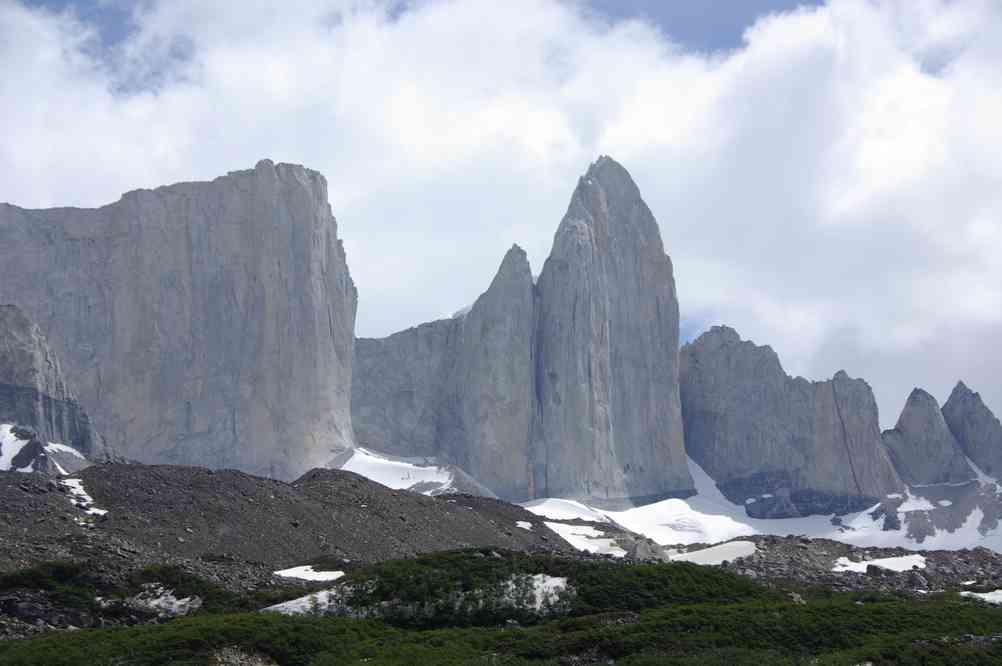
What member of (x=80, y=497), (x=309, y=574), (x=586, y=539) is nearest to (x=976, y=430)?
(x=586, y=539)

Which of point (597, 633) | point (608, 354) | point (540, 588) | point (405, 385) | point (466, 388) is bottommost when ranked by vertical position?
point (597, 633)

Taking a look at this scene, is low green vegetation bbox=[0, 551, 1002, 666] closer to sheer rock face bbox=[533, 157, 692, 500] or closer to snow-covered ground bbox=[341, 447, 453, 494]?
snow-covered ground bbox=[341, 447, 453, 494]

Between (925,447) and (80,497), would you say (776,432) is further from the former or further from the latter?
(80,497)

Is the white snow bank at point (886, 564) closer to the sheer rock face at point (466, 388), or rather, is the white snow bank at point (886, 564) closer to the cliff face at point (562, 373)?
the cliff face at point (562, 373)

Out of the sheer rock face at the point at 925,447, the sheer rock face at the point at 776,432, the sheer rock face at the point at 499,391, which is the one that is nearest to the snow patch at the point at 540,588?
the sheer rock face at the point at 499,391

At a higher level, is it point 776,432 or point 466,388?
point 466,388

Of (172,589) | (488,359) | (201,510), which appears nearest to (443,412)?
(488,359)
